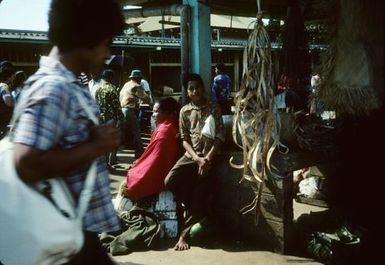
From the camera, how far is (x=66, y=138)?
1.52m

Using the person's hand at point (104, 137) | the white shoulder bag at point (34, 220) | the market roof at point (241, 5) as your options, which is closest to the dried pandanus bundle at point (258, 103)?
the market roof at point (241, 5)

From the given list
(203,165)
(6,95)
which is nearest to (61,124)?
(203,165)

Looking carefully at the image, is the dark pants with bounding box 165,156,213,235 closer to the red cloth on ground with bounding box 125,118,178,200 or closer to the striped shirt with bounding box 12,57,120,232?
the red cloth on ground with bounding box 125,118,178,200

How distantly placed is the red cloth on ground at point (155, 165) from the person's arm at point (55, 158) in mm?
3101

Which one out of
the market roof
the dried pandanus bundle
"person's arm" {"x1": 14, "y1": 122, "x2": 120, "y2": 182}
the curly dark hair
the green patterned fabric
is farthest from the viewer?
the green patterned fabric

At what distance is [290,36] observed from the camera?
4688 mm

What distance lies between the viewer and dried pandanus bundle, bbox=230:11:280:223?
3.57 meters

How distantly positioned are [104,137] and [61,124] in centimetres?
18

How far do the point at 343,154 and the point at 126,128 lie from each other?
5.09m

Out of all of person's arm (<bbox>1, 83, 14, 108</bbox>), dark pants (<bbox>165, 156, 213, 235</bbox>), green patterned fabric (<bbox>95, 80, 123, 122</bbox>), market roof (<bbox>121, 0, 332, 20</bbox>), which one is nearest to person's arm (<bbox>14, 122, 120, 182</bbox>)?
dark pants (<bbox>165, 156, 213, 235</bbox>)

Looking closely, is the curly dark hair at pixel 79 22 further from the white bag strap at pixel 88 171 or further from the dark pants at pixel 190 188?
the dark pants at pixel 190 188

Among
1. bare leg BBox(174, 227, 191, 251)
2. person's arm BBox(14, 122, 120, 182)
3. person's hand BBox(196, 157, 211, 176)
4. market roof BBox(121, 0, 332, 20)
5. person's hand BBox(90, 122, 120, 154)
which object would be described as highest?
market roof BBox(121, 0, 332, 20)

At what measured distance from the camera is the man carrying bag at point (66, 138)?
56.1 inches

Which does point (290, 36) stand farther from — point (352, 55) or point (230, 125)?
point (352, 55)
